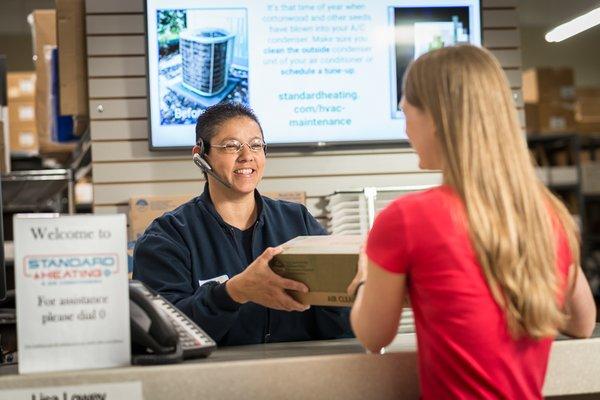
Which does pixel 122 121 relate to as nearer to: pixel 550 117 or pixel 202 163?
pixel 202 163

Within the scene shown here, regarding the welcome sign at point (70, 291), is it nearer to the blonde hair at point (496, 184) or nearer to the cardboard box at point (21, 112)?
the blonde hair at point (496, 184)

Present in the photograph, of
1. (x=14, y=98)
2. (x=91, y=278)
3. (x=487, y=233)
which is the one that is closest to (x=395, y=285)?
(x=487, y=233)

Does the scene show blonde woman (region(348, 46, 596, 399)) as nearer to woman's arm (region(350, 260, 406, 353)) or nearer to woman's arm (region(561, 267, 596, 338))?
woman's arm (region(350, 260, 406, 353))

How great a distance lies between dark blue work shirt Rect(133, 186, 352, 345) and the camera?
7.80ft

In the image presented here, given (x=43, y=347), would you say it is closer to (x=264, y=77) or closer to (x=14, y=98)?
(x=264, y=77)

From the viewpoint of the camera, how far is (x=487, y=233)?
1.37 m

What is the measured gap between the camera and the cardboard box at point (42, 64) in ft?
Answer: 15.9

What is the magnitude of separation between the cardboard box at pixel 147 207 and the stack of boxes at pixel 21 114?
16.8 feet

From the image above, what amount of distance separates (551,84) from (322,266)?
8.29 metres

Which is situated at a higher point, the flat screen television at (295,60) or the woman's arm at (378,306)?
the flat screen television at (295,60)

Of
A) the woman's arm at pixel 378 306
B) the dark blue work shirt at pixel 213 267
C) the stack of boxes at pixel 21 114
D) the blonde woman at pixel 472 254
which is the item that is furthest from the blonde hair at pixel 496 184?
the stack of boxes at pixel 21 114

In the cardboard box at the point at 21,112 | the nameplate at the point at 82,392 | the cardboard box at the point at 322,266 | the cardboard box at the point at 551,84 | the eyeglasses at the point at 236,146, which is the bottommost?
the nameplate at the point at 82,392

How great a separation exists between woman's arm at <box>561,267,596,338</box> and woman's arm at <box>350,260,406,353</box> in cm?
39

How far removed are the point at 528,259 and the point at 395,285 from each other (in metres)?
0.23
